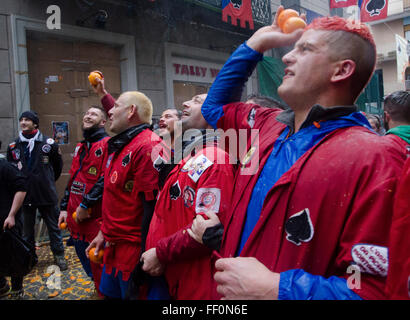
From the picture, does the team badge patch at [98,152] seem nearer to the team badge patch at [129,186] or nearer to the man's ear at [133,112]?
the man's ear at [133,112]

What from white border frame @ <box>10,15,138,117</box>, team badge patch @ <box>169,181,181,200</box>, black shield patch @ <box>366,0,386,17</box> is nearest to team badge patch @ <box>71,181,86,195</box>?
team badge patch @ <box>169,181,181,200</box>

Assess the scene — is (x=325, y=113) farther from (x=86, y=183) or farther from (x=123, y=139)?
(x=86, y=183)

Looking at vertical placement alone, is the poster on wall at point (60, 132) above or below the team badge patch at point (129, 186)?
above

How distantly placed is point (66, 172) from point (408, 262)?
7273 mm

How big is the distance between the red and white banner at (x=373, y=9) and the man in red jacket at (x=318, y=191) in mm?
8416

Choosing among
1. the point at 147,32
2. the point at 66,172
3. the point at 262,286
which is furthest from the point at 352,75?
the point at 147,32

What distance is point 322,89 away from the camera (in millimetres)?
1245

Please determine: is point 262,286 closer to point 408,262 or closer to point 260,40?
point 408,262

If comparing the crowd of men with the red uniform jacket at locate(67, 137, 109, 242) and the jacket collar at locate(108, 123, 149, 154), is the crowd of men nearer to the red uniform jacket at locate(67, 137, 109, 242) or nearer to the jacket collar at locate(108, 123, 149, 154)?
the jacket collar at locate(108, 123, 149, 154)

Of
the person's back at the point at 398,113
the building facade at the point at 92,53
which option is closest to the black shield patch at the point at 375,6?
the building facade at the point at 92,53

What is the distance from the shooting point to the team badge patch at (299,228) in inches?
40.2

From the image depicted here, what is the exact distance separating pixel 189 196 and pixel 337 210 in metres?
1.07

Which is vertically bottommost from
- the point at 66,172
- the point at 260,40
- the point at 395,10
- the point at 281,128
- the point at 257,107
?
the point at 66,172

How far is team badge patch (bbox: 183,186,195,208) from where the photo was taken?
192 centimetres
